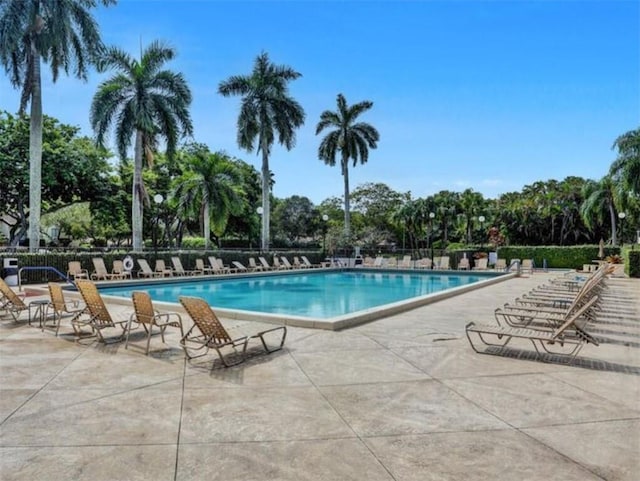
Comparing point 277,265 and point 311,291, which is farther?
point 277,265

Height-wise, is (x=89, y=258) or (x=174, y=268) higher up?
(x=89, y=258)

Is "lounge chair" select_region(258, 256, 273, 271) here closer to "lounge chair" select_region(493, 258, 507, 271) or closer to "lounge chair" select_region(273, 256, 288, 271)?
"lounge chair" select_region(273, 256, 288, 271)

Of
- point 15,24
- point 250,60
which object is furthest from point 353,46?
point 250,60

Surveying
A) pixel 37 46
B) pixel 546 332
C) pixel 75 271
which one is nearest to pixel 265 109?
pixel 37 46

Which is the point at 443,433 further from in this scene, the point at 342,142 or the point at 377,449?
the point at 342,142

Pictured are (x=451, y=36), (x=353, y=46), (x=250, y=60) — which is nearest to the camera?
(x=451, y=36)

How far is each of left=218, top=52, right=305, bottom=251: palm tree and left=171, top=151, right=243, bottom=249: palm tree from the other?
1.99 meters

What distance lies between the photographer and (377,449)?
3.03m

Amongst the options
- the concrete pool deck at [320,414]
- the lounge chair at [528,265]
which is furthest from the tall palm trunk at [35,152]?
the lounge chair at [528,265]

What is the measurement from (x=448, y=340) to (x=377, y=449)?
3714mm

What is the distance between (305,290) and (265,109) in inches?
559

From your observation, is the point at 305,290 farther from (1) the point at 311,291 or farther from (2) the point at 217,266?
(2) the point at 217,266

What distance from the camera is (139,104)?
68.1 ft

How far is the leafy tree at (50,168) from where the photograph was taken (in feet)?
78.3
